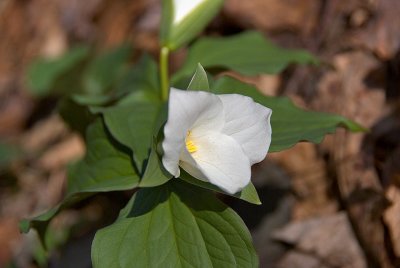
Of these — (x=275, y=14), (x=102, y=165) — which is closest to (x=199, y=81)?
(x=102, y=165)

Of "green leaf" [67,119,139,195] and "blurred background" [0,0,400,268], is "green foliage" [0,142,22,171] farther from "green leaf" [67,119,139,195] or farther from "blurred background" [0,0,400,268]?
"green leaf" [67,119,139,195]

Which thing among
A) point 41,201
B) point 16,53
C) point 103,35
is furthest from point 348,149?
point 16,53

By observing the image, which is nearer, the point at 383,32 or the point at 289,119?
the point at 289,119

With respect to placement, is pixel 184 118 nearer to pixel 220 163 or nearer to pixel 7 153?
pixel 220 163

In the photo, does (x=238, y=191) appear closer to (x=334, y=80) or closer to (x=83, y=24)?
(x=334, y=80)

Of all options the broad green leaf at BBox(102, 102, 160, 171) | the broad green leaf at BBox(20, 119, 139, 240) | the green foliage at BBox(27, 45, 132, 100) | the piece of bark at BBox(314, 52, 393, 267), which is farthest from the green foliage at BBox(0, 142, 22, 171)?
the piece of bark at BBox(314, 52, 393, 267)
